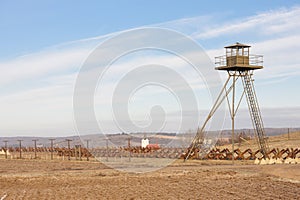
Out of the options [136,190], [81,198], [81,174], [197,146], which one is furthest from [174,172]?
[197,146]

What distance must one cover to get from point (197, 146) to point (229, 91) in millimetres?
7057

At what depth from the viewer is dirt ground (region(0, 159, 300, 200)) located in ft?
74.3

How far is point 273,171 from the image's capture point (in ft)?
111

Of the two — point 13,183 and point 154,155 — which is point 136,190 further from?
point 154,155

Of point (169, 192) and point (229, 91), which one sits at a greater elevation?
point (229, 91)

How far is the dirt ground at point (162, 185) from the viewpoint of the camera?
2266 cm

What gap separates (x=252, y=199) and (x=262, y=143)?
2635 centimetres

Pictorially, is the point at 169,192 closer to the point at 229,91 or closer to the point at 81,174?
the point at 81,174

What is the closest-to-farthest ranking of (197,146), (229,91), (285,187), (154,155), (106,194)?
(106,194) < (285,187) < (229,91) < (197,146) < (154,155)

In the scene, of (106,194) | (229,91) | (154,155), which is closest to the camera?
(106,194)

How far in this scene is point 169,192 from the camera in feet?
77.8

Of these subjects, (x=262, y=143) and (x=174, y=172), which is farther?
(x=262, y=143)

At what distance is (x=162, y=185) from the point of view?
2712cm

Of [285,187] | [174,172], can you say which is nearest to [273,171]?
[174,172]
